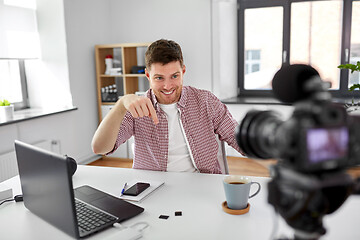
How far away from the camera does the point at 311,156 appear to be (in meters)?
0.53

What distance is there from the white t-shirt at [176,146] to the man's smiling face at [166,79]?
71mm

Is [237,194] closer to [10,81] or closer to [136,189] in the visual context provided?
[136,189]

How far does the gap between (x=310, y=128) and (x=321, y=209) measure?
0.53ft

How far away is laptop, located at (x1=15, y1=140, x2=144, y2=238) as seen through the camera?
954 millimetres

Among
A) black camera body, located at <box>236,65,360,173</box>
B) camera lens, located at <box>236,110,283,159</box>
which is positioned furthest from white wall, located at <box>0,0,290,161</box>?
black camera body, located at <box>236,65,360,173</box>

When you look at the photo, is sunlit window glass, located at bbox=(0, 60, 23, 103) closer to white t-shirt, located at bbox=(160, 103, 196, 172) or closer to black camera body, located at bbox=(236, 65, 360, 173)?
white t-shirt, located at bbox=(160, 103, 196, 172)

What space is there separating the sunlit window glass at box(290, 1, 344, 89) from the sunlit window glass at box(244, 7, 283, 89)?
18 centimetres

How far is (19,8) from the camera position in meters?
3.48

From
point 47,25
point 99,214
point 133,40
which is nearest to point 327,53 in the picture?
point 133,40

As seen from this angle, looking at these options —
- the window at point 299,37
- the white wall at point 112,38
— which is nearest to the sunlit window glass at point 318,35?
the window at point 299,37

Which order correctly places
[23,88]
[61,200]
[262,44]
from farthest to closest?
1. [262,44]
2. [23,88]
3. [61,200]

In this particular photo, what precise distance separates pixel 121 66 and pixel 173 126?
9.28 ft

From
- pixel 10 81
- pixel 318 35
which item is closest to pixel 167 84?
pixel 10 81

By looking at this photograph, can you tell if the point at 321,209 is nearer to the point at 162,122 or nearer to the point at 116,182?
the point at 116,182
